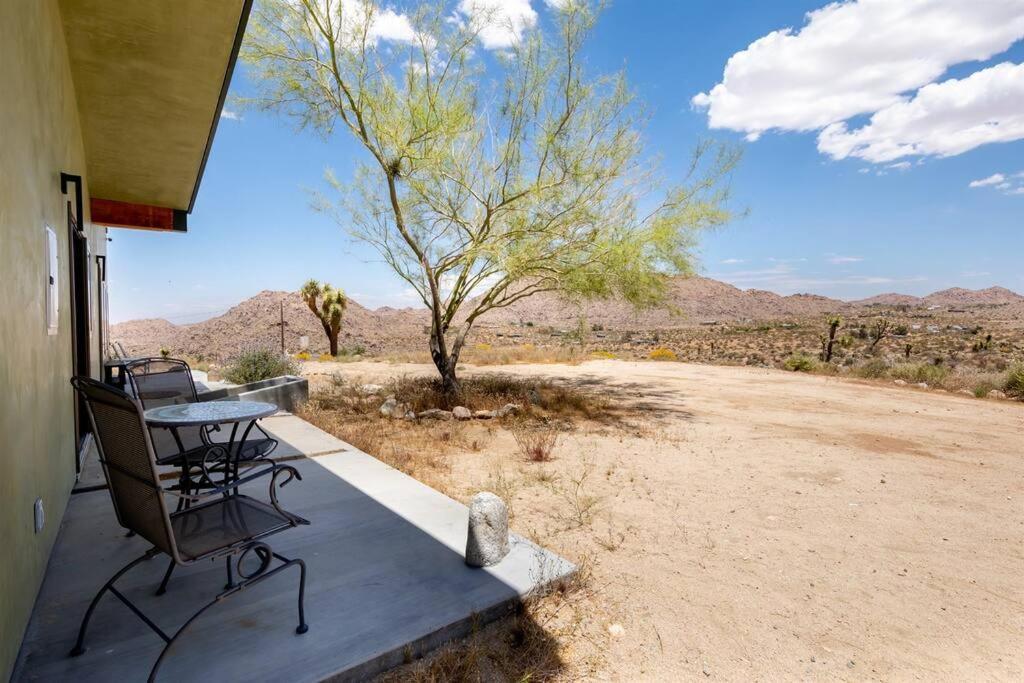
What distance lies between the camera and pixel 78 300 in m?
5.20

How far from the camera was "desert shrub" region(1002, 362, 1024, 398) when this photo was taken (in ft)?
37.4

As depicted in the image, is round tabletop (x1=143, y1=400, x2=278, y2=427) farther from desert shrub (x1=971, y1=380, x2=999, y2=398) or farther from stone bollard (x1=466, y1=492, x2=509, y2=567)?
desert shrub (x1=971, y1=380, x2=999, y2=398)

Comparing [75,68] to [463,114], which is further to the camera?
[463,114]

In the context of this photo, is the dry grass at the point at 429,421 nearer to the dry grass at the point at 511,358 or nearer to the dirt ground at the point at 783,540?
the dirt ground at the point at 783,540

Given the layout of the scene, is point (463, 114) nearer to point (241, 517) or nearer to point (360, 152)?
point (360, 152)

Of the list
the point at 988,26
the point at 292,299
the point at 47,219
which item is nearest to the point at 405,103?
the point at 47,219

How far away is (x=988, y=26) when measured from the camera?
9500 millimetres

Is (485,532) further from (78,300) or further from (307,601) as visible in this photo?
(78,300)

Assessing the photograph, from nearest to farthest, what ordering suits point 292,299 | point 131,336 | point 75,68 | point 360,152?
point 75,68 < point 360,152 < point 131,336 < point 292,299

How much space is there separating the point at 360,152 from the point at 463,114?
2.03m

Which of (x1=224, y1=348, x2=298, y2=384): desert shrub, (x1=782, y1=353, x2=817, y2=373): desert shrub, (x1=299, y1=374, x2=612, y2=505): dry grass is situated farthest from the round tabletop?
(x1=782, y1=353, x2=817, y2=373): desert shrub

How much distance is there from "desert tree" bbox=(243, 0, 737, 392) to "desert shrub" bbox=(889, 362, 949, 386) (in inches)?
345

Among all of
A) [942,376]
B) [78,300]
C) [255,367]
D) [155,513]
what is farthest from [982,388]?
[78,300]

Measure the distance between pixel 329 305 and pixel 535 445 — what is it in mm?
22177
